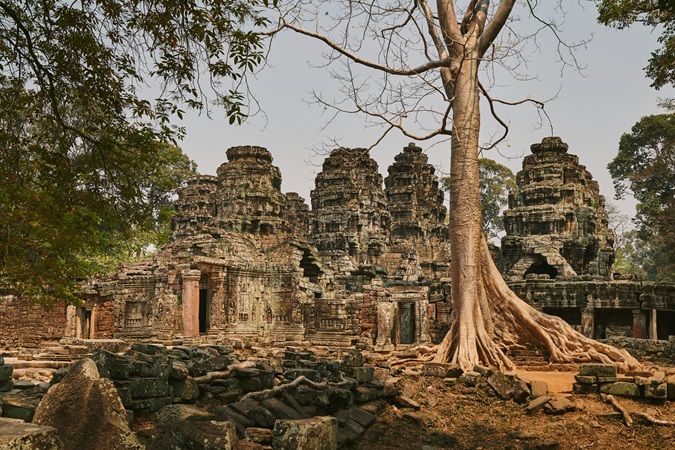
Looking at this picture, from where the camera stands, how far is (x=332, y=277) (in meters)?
25.0

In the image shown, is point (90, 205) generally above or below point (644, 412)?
above

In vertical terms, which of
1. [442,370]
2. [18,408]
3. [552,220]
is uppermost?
[552,220]

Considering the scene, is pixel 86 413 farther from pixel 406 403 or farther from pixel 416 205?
pixel 416 205

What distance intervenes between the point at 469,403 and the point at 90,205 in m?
5.97

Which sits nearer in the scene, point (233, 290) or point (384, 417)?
point (384, 417)

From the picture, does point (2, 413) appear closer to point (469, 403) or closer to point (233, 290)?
point (469, 403)

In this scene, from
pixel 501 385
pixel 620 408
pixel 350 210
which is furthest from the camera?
pixel 350 210

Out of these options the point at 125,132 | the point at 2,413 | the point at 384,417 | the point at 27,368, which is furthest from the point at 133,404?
the point at 27,368

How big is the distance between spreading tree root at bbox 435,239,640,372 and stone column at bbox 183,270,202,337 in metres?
12.0

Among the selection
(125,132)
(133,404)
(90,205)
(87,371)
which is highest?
(125,132)

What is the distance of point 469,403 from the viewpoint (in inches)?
332

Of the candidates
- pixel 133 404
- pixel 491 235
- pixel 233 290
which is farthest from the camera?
pixel 491 235

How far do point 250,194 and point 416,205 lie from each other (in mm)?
16209

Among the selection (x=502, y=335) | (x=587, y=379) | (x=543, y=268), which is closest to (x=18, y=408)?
(x=587, y=379)
